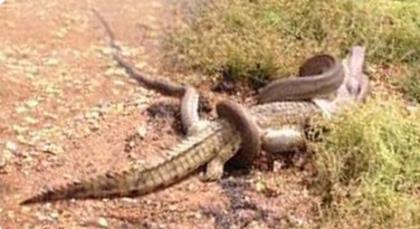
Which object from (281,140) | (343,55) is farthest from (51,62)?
(343,55)

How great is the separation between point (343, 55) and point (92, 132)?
162 cm

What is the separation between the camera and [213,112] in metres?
4.71

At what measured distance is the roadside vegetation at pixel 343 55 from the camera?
394cm

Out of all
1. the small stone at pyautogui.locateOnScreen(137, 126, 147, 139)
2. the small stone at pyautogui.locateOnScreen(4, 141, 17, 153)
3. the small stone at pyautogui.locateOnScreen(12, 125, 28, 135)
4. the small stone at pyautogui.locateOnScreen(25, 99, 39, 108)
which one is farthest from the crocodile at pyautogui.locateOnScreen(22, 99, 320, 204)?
the small stone at pyautogui.locateOnScreen(25, 99, 39, 108)

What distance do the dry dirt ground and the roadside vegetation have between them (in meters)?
0.15

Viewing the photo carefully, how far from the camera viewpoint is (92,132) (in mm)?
4383

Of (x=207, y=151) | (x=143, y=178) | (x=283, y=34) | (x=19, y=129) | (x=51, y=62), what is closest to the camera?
(x=143, y=178)

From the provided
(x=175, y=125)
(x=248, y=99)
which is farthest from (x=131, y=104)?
(x=248, y=99)

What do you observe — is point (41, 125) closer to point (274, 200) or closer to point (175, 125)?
point (175, 125)

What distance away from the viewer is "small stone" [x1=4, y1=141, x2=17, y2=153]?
4160 mm

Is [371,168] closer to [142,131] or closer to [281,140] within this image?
[281,140]

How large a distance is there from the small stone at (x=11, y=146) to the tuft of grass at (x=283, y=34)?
1.16 m

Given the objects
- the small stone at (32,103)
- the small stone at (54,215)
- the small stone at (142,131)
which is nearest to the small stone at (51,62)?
the small stone at (32,103)

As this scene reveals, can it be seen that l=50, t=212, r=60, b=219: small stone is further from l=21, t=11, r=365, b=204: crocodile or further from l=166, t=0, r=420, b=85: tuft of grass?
l=166, t=0, r=420, b=85: tuft of grass
